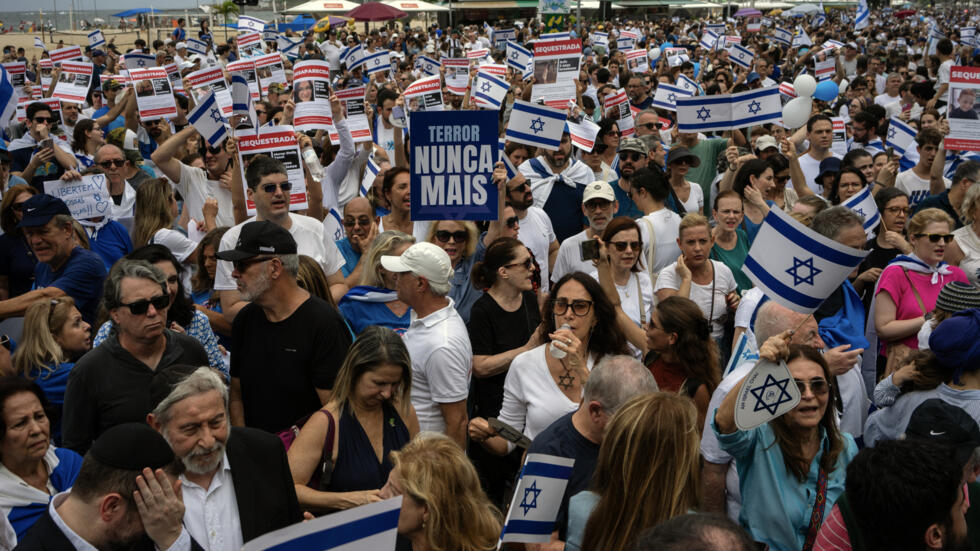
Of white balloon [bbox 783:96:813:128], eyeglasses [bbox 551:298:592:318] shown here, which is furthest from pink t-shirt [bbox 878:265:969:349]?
white balloon [bbox 783:96:813:128]

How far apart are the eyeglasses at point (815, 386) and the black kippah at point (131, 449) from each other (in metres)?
2.29

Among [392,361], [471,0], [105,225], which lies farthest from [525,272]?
[471,0]

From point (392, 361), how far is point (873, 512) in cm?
204

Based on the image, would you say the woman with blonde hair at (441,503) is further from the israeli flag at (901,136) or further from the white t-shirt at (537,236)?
the israeli flag at (901,136)

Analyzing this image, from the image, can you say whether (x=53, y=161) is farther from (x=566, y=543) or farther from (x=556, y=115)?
(x=566, y=543)

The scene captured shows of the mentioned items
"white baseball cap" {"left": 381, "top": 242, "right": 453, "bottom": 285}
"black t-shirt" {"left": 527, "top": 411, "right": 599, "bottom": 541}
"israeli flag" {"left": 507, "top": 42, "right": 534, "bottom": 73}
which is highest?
"israeli flag" {"left": 507, "top": 42, "right": 534, "bottom": 73}

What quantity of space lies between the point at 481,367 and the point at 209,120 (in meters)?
4.37

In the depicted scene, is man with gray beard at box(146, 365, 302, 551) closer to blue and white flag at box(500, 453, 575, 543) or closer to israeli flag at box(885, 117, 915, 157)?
blue and white flag at box(500, 453, 575, 543)

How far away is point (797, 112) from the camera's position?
33.6 ft

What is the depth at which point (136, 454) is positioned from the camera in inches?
121

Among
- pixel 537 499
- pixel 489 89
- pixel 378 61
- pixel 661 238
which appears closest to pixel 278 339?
pixel 537 499

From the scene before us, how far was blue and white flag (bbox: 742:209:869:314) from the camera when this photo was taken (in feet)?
11.5

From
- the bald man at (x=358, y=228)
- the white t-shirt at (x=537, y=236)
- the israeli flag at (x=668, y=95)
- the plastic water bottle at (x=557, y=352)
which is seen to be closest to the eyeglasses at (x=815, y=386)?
the plastic water bottle at (x=557, y=352)

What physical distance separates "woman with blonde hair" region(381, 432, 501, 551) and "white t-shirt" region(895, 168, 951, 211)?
642cm
